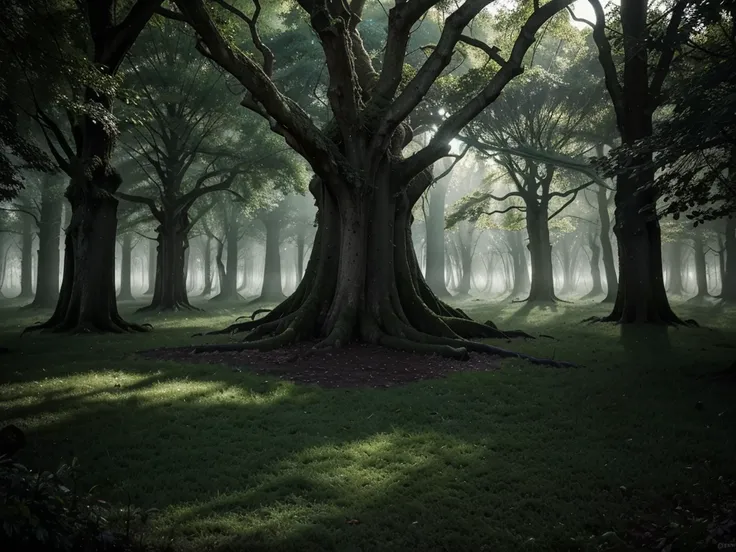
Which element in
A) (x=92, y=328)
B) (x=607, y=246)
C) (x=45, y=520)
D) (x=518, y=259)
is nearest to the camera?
(x=45, y=520)

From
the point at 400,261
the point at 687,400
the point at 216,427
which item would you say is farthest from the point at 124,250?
the point at 687,400

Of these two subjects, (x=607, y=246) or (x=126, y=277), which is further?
(x=126, y=277)

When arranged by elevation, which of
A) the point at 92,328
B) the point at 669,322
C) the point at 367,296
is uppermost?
the point at 367,296

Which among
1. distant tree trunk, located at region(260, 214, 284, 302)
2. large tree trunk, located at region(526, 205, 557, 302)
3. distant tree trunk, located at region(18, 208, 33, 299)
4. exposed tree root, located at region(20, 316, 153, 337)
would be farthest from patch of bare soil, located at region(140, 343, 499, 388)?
distant tree trunk, located at region(18, 208, 33, 299)

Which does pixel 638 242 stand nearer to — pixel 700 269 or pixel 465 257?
pixel 700 269

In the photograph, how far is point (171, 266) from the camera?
24.5m

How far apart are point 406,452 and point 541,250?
74.3 ft

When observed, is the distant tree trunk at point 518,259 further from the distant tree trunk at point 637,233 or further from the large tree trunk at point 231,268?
the distant tree trunk at point 637,233

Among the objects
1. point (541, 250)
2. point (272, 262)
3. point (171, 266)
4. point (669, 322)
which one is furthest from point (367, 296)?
point (272, 262)

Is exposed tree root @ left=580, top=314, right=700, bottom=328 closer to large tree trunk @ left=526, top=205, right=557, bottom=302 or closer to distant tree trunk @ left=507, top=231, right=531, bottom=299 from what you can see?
large tree trunk @ left=526, top=205, right=557, bottom=302

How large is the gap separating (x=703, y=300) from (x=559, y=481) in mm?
33579

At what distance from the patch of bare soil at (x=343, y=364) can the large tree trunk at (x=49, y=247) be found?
2193 cm

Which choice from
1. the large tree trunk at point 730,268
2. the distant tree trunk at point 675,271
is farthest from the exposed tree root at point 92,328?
the distant tree trunk at point 675,271

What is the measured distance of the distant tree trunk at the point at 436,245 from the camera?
110ft
